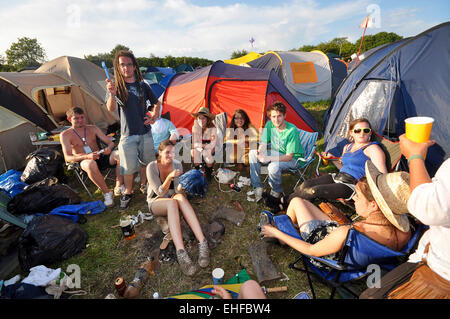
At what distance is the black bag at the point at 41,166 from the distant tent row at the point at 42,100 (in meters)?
1.11

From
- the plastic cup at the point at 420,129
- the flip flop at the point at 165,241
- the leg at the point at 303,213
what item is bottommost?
the flip flop at the point at 165,241

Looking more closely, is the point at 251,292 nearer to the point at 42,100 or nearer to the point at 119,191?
the point at 119,191

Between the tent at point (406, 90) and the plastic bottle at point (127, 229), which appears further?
the tent at point (406, 90)

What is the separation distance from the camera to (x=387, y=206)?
1594 millimetres

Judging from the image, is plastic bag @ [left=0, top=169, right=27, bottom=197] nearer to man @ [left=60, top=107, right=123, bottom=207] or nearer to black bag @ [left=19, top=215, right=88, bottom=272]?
man @ [left=60, top=107, right=123, bottom=207]

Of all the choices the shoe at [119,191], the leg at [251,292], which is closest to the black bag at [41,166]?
the shoe at [119,191]

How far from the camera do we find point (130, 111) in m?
3.30

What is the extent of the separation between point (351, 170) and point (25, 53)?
5297 centimetres

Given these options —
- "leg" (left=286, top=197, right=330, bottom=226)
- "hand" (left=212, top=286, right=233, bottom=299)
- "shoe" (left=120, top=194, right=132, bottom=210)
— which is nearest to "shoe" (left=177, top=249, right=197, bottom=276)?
"hand" (left=212, top=286, right=233, bottom=299)

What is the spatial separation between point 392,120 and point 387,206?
293 cm

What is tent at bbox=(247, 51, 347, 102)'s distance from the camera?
922 cm

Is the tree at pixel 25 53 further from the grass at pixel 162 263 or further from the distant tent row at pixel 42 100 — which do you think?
the grass at pixel 162 263

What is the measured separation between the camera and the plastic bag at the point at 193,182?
10.9ft

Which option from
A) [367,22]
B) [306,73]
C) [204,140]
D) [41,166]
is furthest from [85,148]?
[306,73]
